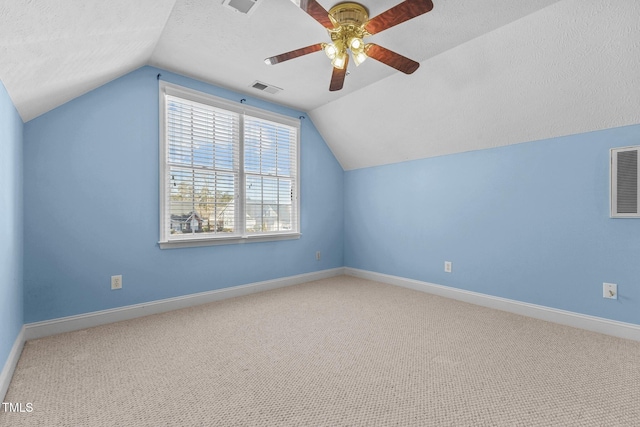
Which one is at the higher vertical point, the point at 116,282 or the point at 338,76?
the point at 338,76

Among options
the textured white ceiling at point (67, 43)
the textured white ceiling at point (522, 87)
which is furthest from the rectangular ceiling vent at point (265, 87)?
the textured white ceiling at point (67, 43)

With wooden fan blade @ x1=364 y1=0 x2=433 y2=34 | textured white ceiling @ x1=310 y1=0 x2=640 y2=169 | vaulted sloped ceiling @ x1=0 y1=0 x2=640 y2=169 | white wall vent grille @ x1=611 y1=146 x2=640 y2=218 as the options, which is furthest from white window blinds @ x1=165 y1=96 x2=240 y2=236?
white wall vent grille @ x1=611 y1=146 x2=640 y2=218

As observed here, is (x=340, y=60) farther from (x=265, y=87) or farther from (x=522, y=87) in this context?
(x=522, y=87)

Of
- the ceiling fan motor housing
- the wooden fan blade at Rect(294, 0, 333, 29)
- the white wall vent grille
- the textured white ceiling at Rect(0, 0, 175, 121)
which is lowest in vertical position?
the white wall vent grille

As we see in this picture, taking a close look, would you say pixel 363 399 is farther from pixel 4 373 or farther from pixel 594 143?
pixel 594 143

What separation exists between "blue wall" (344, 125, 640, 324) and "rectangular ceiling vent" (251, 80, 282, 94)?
5.90 ft

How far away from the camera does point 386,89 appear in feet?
11.1

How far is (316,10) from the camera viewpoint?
1784 millimetres

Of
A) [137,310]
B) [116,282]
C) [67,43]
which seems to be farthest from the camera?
[137,310]

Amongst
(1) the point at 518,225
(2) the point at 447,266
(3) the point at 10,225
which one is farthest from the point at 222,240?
(1) the point at 518,225

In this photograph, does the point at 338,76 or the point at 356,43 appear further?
the point at 338,76

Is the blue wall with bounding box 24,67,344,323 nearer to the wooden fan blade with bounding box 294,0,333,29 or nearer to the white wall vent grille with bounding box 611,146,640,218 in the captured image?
the wooden fan blade with bounding box 294,0,333,29

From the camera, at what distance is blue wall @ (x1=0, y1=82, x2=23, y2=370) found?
1753 mm

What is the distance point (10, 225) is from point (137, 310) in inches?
51.0
